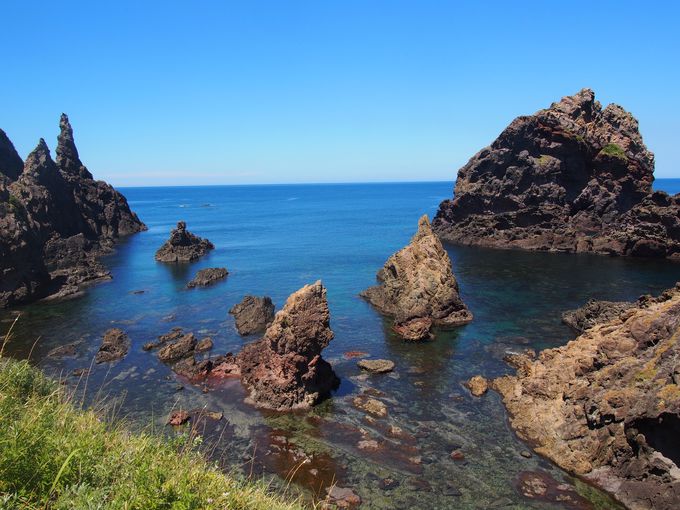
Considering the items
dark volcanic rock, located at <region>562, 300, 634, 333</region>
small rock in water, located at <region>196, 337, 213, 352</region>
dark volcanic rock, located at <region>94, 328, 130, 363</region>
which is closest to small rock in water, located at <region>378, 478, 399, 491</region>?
small rock in water, located at <region>196, 337, 213, 352</region>

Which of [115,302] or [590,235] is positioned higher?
[590,235]

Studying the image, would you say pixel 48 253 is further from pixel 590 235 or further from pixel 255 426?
pixel 590 235

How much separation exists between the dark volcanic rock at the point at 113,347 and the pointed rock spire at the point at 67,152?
258 ft

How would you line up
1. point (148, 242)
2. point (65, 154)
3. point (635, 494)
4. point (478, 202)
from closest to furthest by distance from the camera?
point (635, 494)
point (478, 202)
point (148, 242)
point (65, 154)

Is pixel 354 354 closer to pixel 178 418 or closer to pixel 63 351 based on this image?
pixel 178 418

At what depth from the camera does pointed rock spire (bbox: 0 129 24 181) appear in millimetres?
86812

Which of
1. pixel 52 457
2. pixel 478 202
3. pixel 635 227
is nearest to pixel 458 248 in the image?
pixel 478 202

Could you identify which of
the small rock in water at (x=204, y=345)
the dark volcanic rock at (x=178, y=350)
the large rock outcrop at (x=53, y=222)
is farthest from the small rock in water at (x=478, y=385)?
the large rock outcrop at (x=53, y=222)

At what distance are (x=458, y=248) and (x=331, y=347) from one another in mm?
51101

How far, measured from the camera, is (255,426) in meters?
24.9

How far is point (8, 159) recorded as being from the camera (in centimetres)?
8912

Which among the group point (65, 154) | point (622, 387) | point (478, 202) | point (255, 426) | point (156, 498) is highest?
point (65, 154)

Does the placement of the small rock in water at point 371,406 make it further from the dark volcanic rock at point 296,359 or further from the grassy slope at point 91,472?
the grassy slope at point 91,472

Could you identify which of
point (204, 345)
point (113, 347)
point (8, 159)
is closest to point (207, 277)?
point (113, 347)
